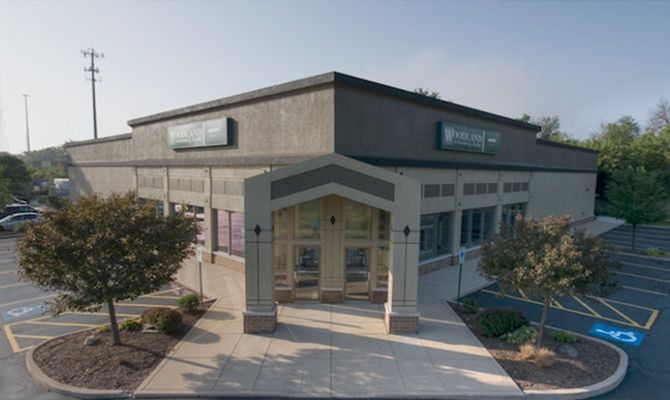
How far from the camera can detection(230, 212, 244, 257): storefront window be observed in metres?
18.3

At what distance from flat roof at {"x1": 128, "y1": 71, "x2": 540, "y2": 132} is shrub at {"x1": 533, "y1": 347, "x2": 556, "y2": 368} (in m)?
10.9

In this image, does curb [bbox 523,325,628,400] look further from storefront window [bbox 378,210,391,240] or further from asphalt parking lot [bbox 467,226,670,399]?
storefront window [bbox 378,210,391,240]

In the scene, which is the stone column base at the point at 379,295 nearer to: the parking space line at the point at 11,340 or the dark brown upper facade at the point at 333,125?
the dark brown upper facade at the point at 333,125

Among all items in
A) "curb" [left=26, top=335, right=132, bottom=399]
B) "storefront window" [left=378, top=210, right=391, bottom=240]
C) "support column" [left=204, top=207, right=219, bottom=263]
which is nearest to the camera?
"curb" [left=26, top=335, right=132, bottom=399]

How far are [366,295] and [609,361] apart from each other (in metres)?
7.90

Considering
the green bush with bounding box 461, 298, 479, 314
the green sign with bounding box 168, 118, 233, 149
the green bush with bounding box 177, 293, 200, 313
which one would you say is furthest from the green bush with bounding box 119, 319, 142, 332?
the green bush with bounding box 461, 298, 479, 314

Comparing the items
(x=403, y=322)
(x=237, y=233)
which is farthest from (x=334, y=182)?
(x=237, y=233)

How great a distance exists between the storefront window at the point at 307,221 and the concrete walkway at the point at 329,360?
297 cm

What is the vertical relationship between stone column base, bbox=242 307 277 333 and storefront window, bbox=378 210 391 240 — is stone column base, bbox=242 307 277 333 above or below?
below

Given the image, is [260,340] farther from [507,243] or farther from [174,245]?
[507,243]

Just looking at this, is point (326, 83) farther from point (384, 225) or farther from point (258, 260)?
point (258, 260)

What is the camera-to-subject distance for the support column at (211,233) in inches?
760

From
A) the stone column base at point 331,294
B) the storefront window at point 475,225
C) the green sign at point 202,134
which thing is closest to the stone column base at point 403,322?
the stone column base at point 331,294

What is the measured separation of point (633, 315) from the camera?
13570mm
